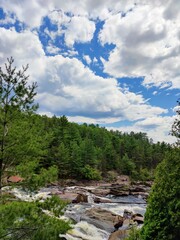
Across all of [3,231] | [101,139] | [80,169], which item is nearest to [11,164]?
[3,231]

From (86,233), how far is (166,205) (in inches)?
339

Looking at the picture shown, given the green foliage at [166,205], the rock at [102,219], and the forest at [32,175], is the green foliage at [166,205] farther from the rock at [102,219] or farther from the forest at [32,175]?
the rock at [102,219]

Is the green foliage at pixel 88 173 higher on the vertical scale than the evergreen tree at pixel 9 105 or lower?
lower

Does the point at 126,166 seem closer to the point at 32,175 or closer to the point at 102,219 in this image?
the point at 102,219

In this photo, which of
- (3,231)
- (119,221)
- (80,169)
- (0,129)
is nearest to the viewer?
(3,231)

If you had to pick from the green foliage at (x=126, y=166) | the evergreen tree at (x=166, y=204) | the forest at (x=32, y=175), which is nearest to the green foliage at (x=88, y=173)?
the green foliage at (x=126, y=166)

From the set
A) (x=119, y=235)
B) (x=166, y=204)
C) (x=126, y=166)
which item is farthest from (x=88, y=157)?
(x=166, y=204)

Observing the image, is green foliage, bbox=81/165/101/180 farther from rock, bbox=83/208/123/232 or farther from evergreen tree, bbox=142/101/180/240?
evergreen tree, bbox=142/101/180/240

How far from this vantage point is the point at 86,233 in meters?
17.3

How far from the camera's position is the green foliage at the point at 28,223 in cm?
822

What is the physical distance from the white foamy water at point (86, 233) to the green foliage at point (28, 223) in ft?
24.2

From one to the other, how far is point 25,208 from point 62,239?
7.06 m

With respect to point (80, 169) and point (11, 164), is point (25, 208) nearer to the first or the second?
point (11, 164)

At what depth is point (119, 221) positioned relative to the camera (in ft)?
64.3
